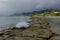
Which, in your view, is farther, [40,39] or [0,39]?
[0,39]

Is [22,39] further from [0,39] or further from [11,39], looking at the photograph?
[0,39]

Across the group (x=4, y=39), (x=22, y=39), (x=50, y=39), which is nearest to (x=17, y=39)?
(x=22, y=39)

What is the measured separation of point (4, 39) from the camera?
8227mm

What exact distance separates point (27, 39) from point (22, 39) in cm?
20

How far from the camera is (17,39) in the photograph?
25.5 feet

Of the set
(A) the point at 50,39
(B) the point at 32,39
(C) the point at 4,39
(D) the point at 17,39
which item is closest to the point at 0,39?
(C) the point at 4,39

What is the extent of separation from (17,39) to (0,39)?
992mm

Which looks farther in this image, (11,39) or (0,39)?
(0,39)

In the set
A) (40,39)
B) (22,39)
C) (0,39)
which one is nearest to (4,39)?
(0,39)

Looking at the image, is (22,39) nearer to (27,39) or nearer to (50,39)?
(27,39)

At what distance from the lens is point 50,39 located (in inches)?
319

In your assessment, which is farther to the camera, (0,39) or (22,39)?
(0,39)

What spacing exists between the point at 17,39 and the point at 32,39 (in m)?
0.59

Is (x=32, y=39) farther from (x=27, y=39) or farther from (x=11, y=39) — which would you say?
(x=11, y=39)
